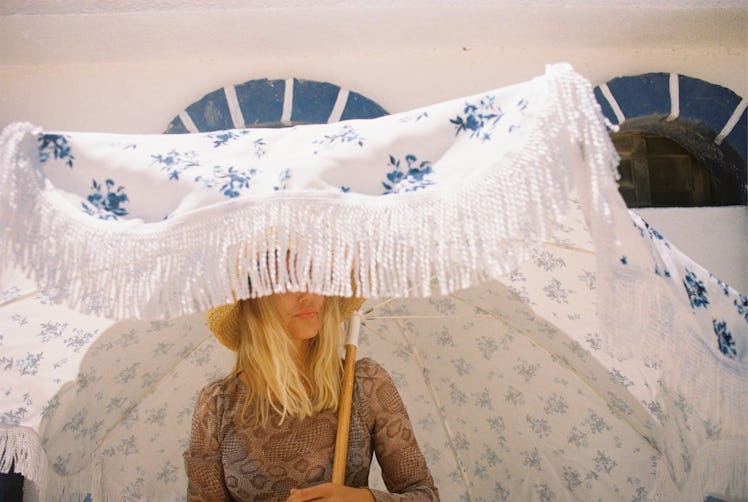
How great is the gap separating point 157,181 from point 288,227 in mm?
349

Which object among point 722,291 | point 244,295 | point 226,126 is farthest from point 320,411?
point 226,126

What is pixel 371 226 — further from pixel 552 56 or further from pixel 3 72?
pixel 3 72

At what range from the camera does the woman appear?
6.81 feet

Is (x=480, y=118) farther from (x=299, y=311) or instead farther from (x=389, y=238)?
(x=299, y=311)

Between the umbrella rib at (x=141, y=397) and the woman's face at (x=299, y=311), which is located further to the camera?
the umbrella rib at (x=141, y=397)

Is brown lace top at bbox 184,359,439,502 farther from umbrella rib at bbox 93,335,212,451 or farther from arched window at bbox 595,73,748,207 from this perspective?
arched window at bbox 595,73,748,207

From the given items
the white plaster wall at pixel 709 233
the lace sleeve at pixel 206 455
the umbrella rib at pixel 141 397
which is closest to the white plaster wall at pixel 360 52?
the white plaster wall at pixel 709 233

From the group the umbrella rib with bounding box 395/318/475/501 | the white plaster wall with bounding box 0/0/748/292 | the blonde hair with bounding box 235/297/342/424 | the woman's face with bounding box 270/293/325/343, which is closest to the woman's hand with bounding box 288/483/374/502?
the blonde hair with bounding box 235/297/342/424

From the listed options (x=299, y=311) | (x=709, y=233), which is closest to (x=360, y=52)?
(x=299, y=311)

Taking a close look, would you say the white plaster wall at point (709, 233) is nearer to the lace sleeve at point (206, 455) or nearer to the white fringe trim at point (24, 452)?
the lace sleeve at point (206, 455)

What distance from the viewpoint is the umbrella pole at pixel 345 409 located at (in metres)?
2.00

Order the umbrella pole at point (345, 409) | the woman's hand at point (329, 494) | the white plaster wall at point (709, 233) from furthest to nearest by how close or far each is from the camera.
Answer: the white plaster wall at point (709, 233) → the umbrella pole at point (345, 409) → the woman's hand at point (329, 494)

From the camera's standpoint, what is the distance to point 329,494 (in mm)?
1873

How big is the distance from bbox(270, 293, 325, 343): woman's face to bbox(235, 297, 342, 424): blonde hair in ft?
0.08
